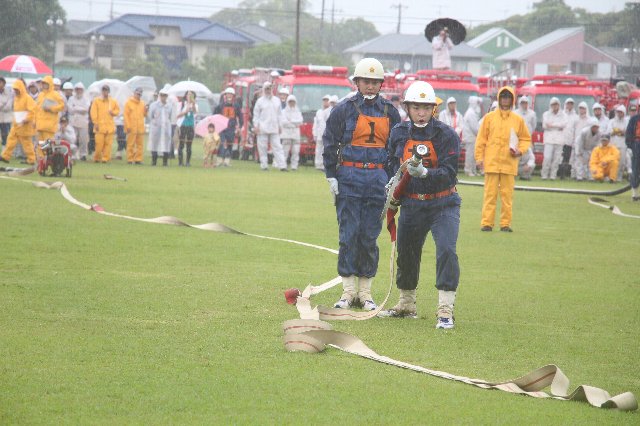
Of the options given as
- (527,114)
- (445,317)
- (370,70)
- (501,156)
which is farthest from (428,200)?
(527,114)

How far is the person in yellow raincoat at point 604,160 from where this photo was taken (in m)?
32.9

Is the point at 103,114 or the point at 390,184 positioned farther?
the point at 103,114

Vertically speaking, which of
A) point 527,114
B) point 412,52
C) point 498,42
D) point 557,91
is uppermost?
Result: point 498,42

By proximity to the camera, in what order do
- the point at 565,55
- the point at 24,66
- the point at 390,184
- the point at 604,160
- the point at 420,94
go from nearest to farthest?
the point at 420,94 < the point at 390,184 < the point at 604,160 < the point at 24,66 < the point at 565,55

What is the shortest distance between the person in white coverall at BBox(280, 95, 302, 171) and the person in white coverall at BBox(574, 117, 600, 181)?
783cm

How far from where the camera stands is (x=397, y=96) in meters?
33.7

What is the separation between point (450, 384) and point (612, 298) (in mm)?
4632

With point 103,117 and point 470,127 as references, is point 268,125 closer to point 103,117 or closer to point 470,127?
point 103,117

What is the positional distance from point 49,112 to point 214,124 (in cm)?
695

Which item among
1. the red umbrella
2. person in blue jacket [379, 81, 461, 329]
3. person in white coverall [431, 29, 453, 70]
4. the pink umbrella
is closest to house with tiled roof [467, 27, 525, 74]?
person in white coverall [431, 29, 453, 70]

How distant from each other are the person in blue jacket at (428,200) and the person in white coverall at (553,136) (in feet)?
78.0

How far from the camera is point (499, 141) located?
18.0 metres

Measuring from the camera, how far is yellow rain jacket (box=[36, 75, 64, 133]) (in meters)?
27.5

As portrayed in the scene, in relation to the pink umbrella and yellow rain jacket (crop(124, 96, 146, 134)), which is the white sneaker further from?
the pink umbrella
